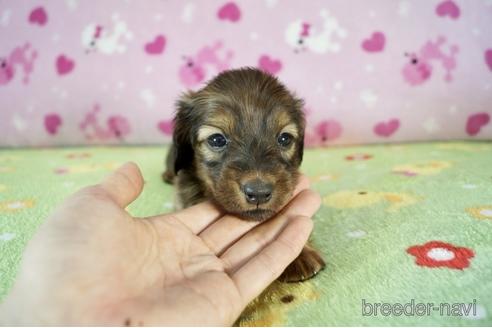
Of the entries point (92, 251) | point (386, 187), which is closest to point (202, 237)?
point (92, 251)

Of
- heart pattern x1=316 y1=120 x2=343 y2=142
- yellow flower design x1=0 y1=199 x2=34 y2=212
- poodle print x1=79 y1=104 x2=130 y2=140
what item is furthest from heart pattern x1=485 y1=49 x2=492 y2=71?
yellow flower design x1=0 y1=199 x2=34 y2=212

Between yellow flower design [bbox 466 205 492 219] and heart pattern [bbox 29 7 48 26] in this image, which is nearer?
yellow flower design [bbox 466 205 492 219]

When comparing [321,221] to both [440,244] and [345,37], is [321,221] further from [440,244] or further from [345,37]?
[345,37]

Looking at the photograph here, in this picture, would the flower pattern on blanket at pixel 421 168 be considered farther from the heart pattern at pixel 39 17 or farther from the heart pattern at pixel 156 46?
the heart pattern at pixel 39 17

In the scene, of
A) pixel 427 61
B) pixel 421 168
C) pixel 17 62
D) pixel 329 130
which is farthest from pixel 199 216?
pixel 17 62

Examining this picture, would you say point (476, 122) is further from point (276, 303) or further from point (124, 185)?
point (124, 185)

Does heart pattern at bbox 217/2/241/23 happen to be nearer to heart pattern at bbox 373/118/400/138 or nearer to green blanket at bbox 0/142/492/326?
green blanket at bbox 0/142/492/326

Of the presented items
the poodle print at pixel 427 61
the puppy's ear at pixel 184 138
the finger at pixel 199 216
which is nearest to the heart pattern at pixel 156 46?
the puppy's ear at pixel 184 138
